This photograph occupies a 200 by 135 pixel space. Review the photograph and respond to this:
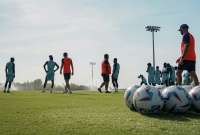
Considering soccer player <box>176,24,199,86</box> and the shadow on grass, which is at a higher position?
soccer player <box>176,24,199,86</box>

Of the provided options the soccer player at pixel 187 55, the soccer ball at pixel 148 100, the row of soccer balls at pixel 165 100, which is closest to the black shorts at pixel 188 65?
the soccer player at pixel 187 55

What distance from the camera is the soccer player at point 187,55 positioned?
15414 millimetres

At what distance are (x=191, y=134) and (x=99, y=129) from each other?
1.85 metres

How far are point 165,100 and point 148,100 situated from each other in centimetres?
51

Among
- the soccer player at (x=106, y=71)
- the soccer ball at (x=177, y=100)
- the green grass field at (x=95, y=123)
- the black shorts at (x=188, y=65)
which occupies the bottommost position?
the green grass field at (x=95, y=123)

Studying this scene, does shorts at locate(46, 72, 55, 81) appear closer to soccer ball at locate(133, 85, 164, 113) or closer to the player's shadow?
soccer ball at locate(133, 85, 164, 113)

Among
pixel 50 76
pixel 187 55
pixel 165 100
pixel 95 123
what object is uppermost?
pixel 187 55

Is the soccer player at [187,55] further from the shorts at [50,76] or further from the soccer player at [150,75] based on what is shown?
the soccer player at [150,75]

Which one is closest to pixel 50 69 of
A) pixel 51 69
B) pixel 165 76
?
pixel 51 69

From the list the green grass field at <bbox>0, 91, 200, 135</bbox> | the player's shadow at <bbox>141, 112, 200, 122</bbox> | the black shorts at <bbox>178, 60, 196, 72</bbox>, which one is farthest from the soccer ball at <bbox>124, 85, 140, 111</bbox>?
the black shorts at <bbox>178, 60, 196, 72</bbox>

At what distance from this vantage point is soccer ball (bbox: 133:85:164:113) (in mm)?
11742

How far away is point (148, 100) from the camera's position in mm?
11797

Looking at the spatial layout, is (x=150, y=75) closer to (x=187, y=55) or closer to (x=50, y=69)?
(x=50, y=69)

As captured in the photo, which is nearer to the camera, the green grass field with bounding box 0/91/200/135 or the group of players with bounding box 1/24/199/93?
the green grass field with bounding box 0/91/200/135
